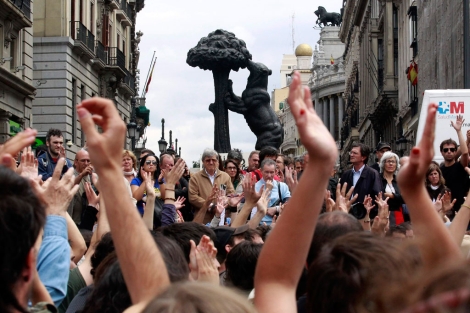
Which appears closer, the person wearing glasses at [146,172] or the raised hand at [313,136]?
the raised hand at [313,136]

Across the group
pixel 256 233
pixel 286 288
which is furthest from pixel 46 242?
pixel 256 233

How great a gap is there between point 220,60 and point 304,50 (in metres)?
141

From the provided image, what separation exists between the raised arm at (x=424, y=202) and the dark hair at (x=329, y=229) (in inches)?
27.0

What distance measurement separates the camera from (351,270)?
8.48 feet

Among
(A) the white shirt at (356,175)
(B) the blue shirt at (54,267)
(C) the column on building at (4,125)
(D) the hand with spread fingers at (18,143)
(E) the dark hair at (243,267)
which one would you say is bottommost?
(E) the dark hair at (243,267)

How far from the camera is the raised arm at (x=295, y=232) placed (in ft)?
9.54

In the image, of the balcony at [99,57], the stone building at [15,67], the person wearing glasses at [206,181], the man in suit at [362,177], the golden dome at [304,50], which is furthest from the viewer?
the golden dome at [304,50]

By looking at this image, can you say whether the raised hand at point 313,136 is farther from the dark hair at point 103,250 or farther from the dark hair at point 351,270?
the dark hair at point 103,250

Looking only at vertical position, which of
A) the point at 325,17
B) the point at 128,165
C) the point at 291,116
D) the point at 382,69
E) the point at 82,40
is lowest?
the point at 128,165

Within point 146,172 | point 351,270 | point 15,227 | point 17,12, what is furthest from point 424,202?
point 17,12

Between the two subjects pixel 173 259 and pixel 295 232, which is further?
pixel 173 259

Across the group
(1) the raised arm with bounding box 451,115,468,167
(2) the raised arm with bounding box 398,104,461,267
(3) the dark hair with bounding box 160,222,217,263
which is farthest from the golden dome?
(2) the raised arm with bounding box 398,104,461,267

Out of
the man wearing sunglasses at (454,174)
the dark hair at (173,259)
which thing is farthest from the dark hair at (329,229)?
the man wearing sunglasses at (454,174)

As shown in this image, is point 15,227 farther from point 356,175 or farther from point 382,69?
point 382,69
